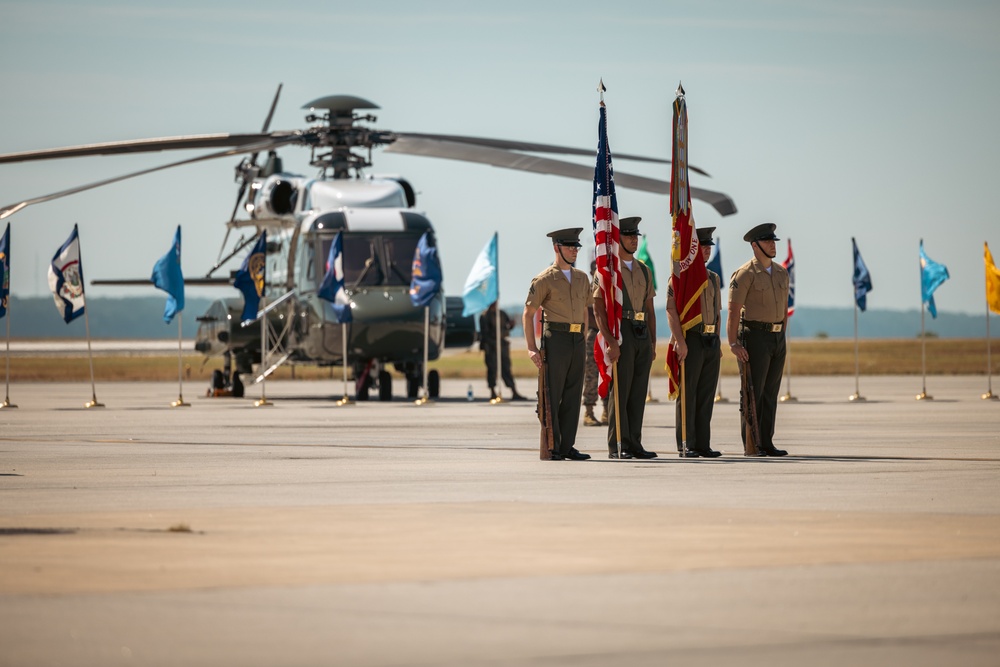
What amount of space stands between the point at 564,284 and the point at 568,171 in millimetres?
8824

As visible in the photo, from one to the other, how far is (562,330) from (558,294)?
0.99 ft

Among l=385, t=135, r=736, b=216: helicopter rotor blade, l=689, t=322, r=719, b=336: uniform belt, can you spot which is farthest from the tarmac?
l=385, t=135, r=736, b=216: helicopter rotor blade

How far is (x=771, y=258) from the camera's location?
1474cm

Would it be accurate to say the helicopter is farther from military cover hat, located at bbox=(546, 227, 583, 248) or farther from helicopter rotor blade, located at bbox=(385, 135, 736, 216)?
military cover hat, located at bbox=(546, 227, 583, 248)

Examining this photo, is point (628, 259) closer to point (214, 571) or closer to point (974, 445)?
point (974, 445)

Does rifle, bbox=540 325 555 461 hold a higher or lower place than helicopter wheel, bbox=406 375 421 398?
higher

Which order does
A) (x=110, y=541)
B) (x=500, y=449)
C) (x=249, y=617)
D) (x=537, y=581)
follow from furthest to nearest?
1. (x=500, y=449)
2. (x=110, y=541)
3. (x=537, y=581)
4. (x=249, y=617)

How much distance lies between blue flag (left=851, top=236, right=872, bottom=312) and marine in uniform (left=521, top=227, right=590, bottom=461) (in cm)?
2049

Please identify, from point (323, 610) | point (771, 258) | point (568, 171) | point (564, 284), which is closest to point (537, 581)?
point (323, 610)

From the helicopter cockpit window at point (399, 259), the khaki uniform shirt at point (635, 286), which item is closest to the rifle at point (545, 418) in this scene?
the khaki uniform shirt at point (635, 286)

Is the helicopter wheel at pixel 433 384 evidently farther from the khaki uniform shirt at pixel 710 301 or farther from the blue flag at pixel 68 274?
the khaki uniform shirt at pixel 710 301

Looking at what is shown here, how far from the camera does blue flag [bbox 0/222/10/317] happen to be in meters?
29.6

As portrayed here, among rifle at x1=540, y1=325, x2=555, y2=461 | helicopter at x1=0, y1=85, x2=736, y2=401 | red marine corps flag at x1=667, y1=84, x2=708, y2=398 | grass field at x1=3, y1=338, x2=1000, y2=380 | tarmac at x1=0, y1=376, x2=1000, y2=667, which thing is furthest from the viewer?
grass field at x1=3, y1=338, x2=1000, y2=380

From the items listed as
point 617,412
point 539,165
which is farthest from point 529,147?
point 617,412
